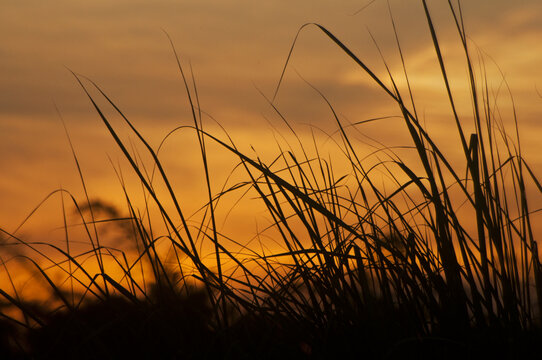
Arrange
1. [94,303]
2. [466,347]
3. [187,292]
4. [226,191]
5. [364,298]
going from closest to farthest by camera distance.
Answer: [466,347] < [364,298] < [187,292] < [226,191] < [94,303]

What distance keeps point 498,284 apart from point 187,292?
0.65 m

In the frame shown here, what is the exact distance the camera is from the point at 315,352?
115 cm

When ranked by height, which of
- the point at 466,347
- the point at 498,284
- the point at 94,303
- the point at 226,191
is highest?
the point at 226,191

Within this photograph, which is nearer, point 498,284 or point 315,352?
point 315,352

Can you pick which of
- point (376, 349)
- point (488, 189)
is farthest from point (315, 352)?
point (488, 189)

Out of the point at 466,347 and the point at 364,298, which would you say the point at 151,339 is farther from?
the point at 466,347

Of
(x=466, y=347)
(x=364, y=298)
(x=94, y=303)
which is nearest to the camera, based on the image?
(x=466, y=347)

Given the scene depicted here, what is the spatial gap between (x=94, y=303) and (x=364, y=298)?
74 centimetres

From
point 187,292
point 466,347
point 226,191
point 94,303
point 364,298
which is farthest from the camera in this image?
point 94,303

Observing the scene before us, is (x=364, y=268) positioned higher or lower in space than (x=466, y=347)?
higher

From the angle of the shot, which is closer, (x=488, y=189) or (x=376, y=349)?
(x=376, y=349)

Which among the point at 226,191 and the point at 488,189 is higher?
the point at 226,191

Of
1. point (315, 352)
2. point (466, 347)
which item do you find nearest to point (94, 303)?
point (315, 352)

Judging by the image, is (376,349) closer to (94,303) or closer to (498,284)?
(498,284)
